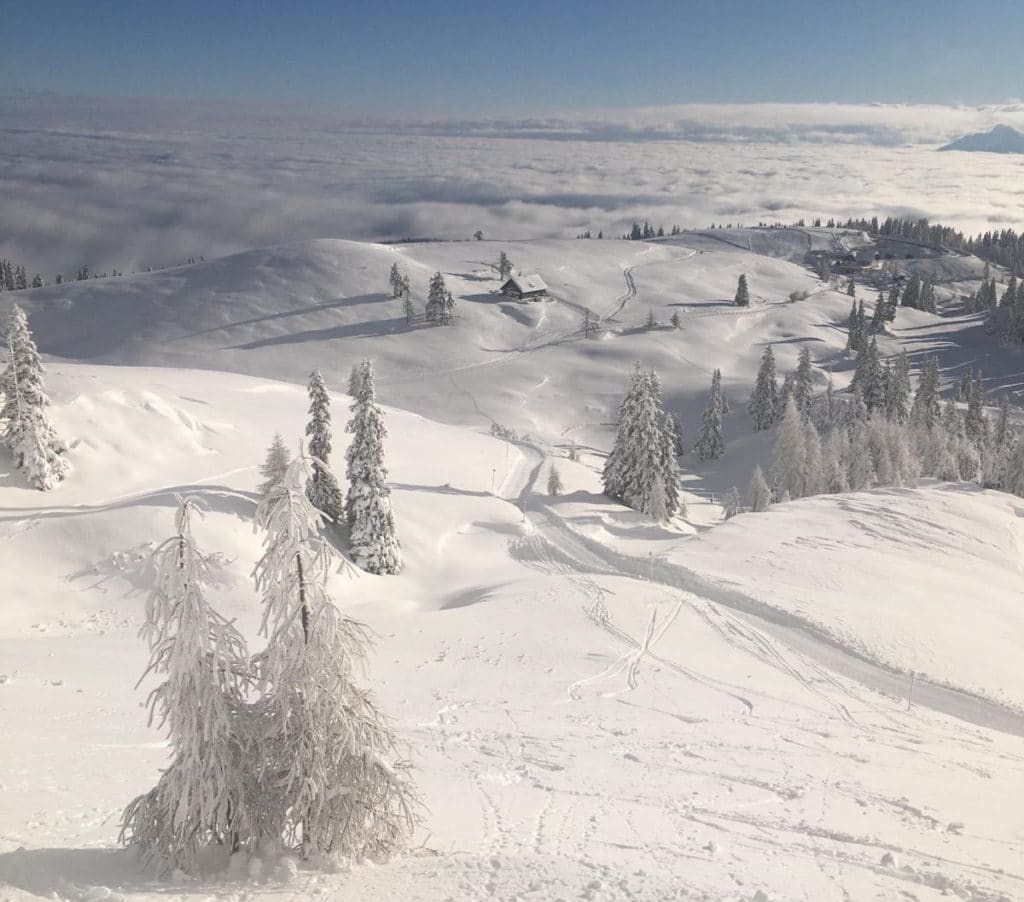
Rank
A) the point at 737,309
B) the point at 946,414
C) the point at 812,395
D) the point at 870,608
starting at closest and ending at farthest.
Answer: the point at 870,608 → the point at 946,414 → the point at 812,395 → the point at 737,309

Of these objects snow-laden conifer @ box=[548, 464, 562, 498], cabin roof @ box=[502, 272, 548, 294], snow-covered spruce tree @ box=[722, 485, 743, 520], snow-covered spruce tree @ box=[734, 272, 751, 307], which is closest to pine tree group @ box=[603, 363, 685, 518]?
snow-laden conifer @ box=[548, 464, 562, 498]

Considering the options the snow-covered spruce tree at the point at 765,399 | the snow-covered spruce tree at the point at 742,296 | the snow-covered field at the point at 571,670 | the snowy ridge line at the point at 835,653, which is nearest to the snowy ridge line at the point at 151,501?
the snow-covered field at the point at 571,670

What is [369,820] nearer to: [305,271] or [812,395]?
[812,395]

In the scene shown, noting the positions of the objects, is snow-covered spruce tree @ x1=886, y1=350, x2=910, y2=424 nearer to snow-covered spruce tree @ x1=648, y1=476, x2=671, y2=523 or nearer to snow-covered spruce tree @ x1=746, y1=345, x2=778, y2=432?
snow-covered spruce tree @ x1=746, y1=345, x2=778, y2=432

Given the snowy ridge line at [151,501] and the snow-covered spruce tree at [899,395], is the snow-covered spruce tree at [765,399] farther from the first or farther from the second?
the snowy ridge line at [151,501]

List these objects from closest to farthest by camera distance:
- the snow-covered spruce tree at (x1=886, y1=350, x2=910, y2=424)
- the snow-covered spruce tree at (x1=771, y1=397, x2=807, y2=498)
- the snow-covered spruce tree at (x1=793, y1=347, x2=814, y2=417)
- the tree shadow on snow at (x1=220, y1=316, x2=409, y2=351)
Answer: the snow-covered spruce tree at (x1=771, y1=397, x2=807, y2=498), the snow-covered spruce tree at (x1=793, y1=347, x2=814, y2=417), the snow-covered spruce tree at (x1=886, y1=350, x2=910, y2=424), the tree shadow on snow at (x1=220, y1=316, x2=409, y2=351)

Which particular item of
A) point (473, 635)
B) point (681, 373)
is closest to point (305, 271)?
point (681, 373)

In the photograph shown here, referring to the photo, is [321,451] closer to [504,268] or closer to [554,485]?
[554,485]
